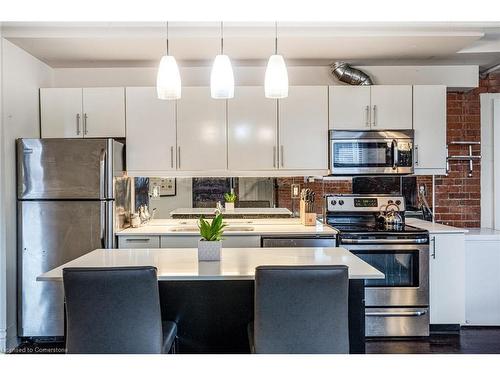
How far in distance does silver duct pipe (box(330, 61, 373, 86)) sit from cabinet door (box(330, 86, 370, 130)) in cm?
15

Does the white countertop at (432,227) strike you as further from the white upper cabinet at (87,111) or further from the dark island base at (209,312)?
the white upper cabinet at (87,111)

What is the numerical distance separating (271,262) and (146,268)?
2.45ft

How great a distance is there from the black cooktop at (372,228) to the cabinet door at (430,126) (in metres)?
0.60

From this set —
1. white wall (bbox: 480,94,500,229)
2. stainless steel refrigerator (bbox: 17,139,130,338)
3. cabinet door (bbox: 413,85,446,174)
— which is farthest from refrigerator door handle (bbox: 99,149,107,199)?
Result: white wall (bbox: 480,94,500,229)

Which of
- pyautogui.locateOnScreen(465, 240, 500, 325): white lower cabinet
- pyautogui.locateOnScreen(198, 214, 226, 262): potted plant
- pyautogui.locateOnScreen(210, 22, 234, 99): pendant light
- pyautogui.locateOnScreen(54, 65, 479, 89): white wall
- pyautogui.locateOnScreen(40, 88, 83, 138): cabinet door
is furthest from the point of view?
pyautogui.locateOnScreen(54, 65, 479, 89): white wall

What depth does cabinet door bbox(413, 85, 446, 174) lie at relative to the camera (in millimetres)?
3789

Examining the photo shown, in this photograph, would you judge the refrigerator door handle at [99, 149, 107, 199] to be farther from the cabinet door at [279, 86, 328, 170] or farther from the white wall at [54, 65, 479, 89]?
the cabinet door at [279, 86, 328, 170]

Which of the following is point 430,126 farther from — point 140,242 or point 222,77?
point 140,242

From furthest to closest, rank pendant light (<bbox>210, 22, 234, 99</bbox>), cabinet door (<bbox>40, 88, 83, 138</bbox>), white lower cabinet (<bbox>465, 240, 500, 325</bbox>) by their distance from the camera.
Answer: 1. cabinet door (<bbox>40, 88, 83, 138</bbox>)
2. white lower cabinet (<bbox>465, 240, 500, 325</bbox>)
3. pendant light (<bbox>210, 22, 234, 99</bbox>)

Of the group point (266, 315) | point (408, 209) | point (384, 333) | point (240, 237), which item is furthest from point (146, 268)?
point (408, 209)

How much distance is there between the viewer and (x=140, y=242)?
11.6ft

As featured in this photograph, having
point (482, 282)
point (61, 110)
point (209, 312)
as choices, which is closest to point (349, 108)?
point (482, 282)

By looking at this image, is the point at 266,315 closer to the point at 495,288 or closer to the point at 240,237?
the point at 240,237

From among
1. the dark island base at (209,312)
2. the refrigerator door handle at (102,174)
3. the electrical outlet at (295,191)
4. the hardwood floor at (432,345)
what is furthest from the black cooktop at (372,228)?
the refrigerator door handle at (102,174)
